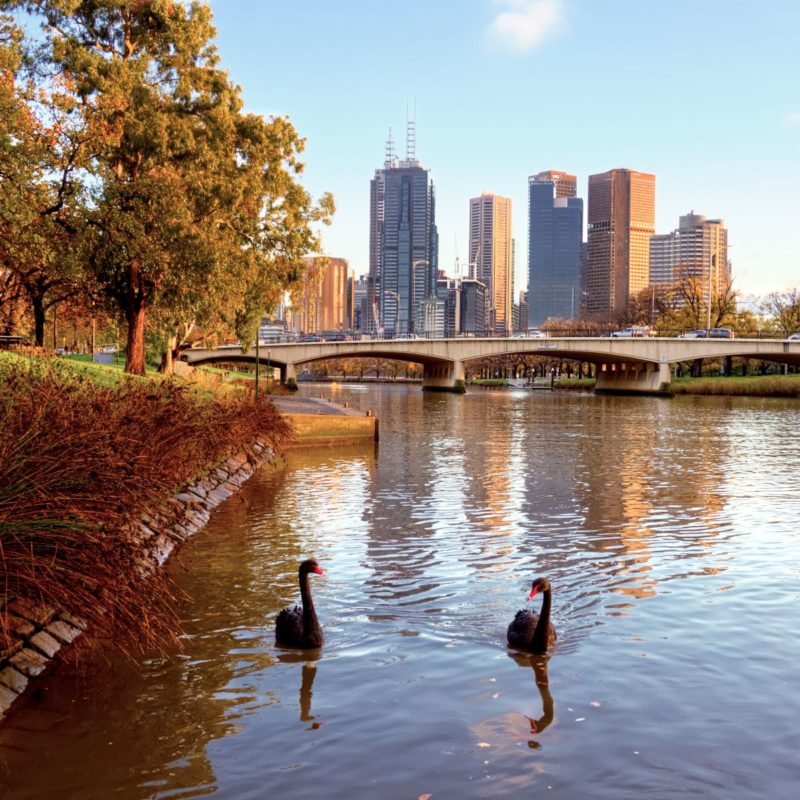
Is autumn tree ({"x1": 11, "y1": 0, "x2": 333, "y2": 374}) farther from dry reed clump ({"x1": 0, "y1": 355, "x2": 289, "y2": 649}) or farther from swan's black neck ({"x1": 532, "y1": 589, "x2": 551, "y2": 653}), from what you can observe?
swan's black neck ({"x1": 532, "y1": 589, "x2": 551, "y2": 653})

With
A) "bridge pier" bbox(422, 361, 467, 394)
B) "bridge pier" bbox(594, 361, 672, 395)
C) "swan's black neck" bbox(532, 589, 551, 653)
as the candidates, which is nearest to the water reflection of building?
"swan's black neck" bbox(532, 589, 551, 653)

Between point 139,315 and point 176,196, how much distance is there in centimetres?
678

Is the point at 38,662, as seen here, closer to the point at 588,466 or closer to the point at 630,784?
the point at 630,784

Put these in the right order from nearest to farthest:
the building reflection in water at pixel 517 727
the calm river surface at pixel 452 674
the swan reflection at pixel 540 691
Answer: the calm river surface at pixel 452 674 → the building reflection in water at pixel 517 727 → the swan reflection at pixel 540 691

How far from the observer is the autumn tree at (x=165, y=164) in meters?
31.8

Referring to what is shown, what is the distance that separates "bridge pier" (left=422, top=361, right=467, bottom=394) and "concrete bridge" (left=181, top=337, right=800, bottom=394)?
118 mm

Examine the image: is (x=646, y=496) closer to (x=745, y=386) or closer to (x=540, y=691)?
(x=540, y=691)

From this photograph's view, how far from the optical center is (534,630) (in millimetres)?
9641

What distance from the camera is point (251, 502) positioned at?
65.2 feet

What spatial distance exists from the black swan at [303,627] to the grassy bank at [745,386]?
84.5 metres

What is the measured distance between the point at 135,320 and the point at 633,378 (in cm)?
7756

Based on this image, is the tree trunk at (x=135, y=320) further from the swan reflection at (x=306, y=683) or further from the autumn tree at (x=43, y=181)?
the swan reflection at (x=306, y=683)

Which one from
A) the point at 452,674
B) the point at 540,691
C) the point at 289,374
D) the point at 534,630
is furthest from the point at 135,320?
the point at 289,374

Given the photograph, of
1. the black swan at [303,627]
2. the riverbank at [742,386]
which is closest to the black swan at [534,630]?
the black swan at [303,627]
